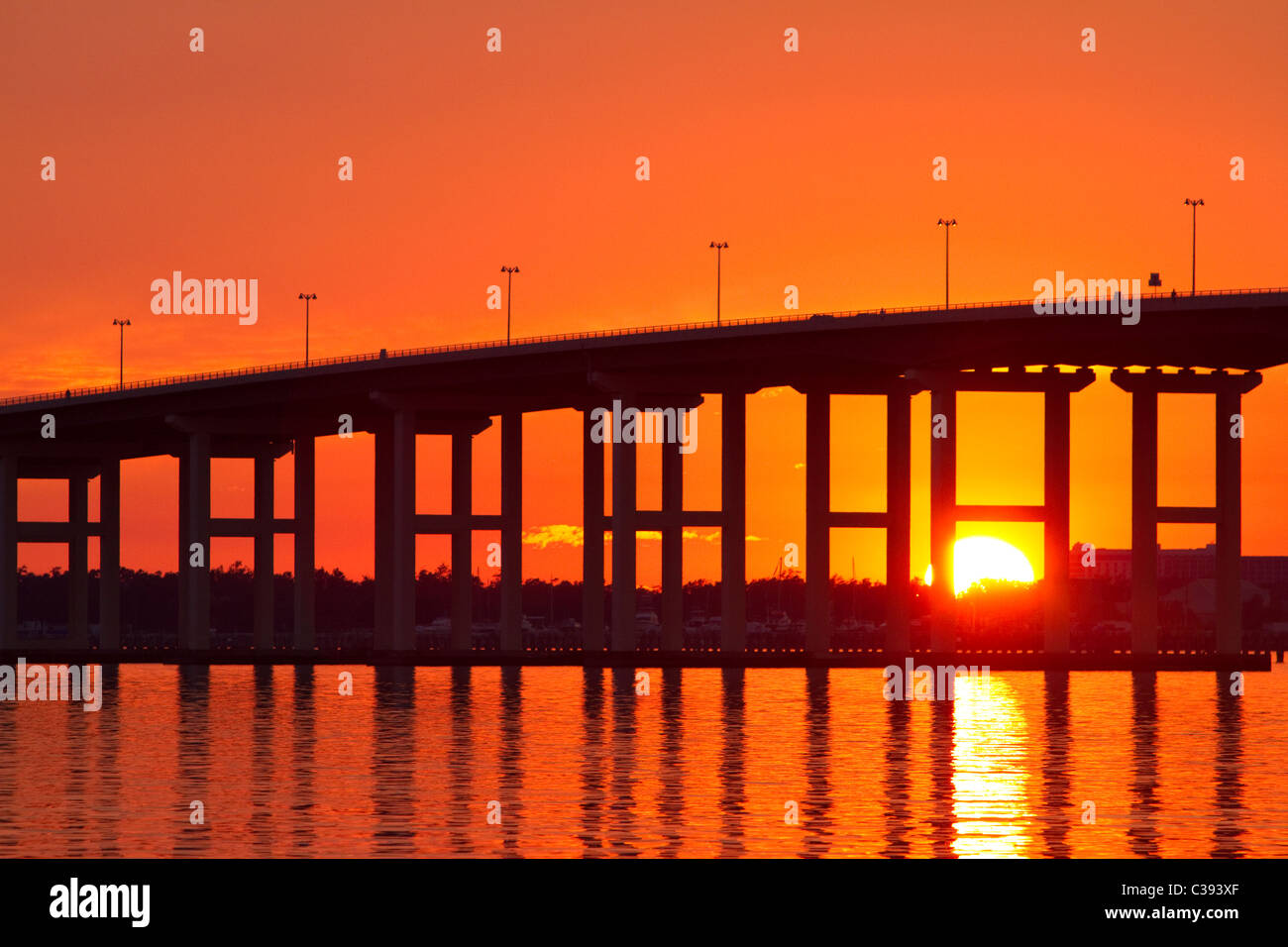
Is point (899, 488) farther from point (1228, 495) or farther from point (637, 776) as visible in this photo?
point (637, 776)

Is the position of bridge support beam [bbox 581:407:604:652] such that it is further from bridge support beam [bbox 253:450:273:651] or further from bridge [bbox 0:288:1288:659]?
bridge support beam [bbox 253:450:273:651]

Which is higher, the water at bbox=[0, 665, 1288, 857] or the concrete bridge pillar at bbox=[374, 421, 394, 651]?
the concrete bridge pillar at bbox=[374, 421, 394, 651]

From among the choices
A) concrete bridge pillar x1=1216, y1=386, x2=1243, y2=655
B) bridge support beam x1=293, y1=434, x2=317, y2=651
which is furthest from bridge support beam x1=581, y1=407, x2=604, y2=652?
concrete bridge pillar x1=1216, y1=386, x2=1243, y2=655

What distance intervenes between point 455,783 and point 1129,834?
17.6 meters

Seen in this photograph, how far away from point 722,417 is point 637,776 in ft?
228

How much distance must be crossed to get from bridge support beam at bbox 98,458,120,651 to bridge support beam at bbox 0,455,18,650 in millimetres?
7171

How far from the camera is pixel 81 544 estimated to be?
169750mm

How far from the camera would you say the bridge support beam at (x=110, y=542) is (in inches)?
6353

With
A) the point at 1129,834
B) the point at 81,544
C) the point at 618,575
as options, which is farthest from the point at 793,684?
the point at 1129,834

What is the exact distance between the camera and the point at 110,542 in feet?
533

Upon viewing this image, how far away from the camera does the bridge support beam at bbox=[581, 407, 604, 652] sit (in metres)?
134

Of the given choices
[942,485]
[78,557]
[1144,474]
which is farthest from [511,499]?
[78,557]

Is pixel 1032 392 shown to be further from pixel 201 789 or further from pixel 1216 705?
pixel 201 789

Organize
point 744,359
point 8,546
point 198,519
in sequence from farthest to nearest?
point 8,546
point 198,519
point 744,359
